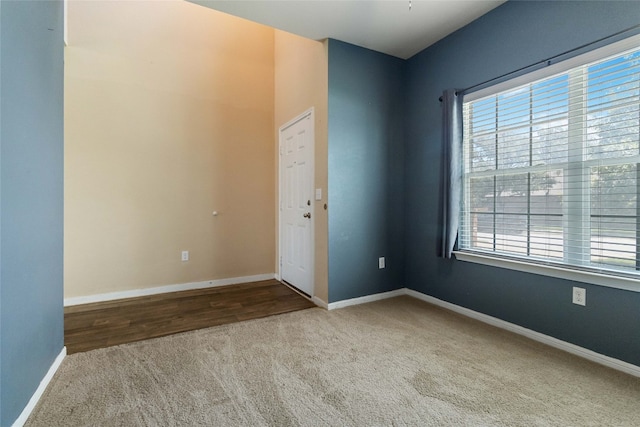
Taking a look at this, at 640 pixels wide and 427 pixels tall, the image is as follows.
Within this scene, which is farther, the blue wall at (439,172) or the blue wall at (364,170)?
the blue wall at (364,170)

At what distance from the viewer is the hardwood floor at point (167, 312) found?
2.15m

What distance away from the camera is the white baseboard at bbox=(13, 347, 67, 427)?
1244 millimetres

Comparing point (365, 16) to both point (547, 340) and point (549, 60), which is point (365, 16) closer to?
point (549, 60)

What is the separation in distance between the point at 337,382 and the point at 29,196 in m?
1.85

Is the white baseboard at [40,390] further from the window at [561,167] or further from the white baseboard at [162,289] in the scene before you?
the window at [561,167]

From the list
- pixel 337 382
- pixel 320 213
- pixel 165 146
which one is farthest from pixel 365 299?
pixel 165 146

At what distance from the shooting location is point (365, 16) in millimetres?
2314

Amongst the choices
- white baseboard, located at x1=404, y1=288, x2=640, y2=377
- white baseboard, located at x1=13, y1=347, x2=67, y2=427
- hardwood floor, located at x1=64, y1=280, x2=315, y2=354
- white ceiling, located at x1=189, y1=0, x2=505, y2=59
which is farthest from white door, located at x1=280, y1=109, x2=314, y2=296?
white baseboard, located at x1=13, y1=347, x2=67, y2=427

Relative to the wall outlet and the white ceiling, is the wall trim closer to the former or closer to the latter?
the wall outlet

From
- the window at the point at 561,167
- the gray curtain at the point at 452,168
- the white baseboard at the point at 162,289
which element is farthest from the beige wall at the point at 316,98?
the window at the point at 561,167

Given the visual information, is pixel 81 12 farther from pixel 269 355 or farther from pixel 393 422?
pixel 393 422

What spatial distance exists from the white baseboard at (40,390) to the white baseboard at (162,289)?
123 cm

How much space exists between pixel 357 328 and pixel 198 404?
4.12 feet

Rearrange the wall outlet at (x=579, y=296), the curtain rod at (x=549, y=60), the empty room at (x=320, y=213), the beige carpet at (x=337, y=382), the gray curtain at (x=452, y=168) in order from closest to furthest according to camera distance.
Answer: the beige carpet at (x=337, y=382) → the empty room at (x=320, y=213) → the curtain rod at (x=549, y=60) → the wall outlet at (x=579, y=296) → the gray curtain at (x=452, y=168)
